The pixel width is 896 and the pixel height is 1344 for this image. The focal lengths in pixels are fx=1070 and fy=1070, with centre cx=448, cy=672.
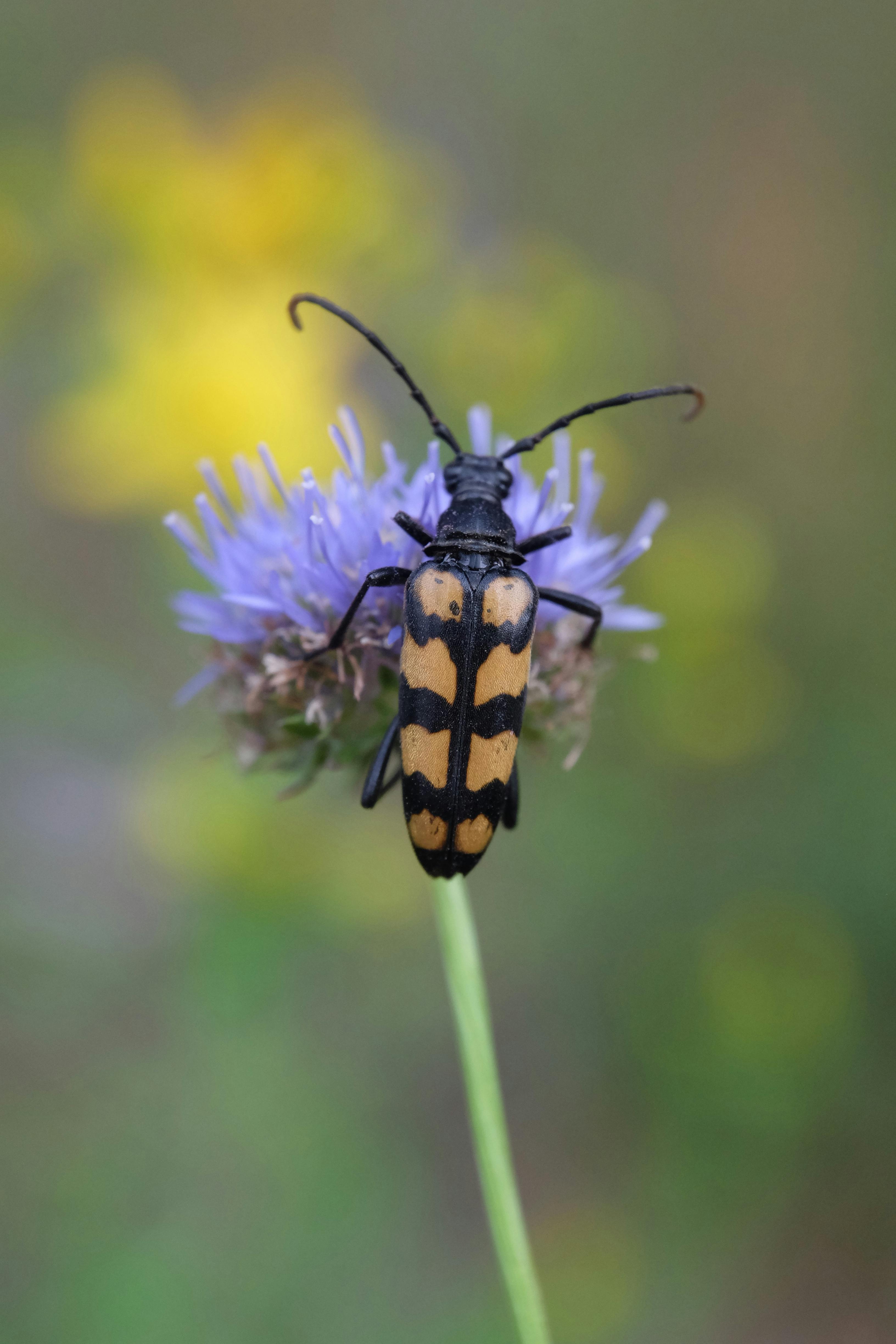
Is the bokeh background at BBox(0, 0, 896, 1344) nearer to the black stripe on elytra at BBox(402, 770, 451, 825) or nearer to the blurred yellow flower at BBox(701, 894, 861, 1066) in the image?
the blurred yellow flower at BBox(701, 894, 861, 1066)

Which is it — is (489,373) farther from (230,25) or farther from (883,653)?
(230,25)

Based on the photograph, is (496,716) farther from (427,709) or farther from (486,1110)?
(486,1110)

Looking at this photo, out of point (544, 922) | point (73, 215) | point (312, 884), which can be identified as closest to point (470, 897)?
point (544, 922)

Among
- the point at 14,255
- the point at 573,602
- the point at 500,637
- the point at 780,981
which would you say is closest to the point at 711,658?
the point at 780,981

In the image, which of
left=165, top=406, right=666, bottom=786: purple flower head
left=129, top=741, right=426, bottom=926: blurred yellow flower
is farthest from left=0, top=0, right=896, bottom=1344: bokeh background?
left=165, top=406, right=666, bottom=786: purple flower head

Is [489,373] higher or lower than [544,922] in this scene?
higher

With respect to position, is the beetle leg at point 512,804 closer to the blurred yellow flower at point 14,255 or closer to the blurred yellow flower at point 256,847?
the blurred yellow flower at point 256,847

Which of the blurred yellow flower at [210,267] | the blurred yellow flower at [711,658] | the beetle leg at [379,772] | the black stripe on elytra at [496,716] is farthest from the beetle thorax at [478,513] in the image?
the blurred yellow flower at [711,658]
